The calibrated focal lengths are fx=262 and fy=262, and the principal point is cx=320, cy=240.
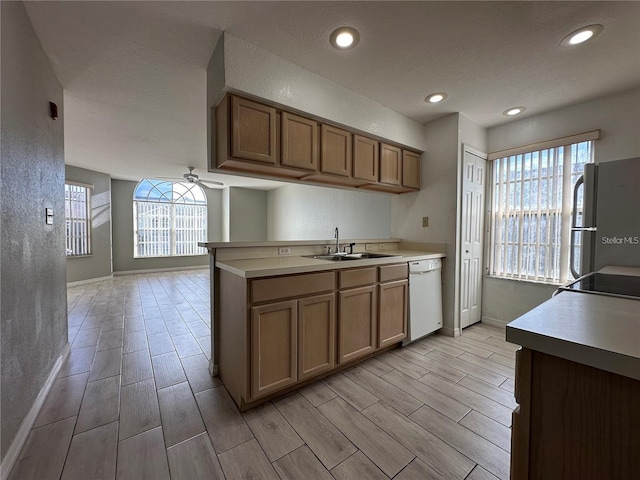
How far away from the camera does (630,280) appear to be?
1.36 meters

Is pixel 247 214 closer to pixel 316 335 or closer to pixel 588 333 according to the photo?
pixel 316 335

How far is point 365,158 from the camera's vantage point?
2.78 m

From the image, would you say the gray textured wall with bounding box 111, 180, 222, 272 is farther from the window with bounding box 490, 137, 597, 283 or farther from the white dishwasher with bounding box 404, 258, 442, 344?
the window with bounding box 490, 137, 597, 283

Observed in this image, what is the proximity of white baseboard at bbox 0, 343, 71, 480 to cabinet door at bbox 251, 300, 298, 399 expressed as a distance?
46.3 inches

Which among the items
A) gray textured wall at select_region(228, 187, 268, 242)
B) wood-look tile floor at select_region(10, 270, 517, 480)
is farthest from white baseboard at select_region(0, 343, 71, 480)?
gray textured wall at select_region(228, 187, 268, 242)

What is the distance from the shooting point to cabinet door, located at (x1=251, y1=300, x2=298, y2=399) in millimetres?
1706

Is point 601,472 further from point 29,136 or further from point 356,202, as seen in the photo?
point 356,202

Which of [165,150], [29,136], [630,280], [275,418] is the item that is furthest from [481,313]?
[165,150]

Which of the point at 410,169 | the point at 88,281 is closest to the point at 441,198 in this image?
the point at 410,169

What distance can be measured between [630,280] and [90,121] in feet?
17.1

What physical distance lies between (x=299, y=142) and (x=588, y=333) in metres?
2.13

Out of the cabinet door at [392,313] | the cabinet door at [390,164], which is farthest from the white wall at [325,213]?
the cabinet door at [392,313]

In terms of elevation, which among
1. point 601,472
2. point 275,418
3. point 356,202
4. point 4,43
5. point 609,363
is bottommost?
point 275,418

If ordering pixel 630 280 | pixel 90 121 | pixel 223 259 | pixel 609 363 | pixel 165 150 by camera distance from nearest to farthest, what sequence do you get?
pixel 609 363 → pixel 630 280 → pixel 223 259 → pixel 90 121 → pixel 165 150
